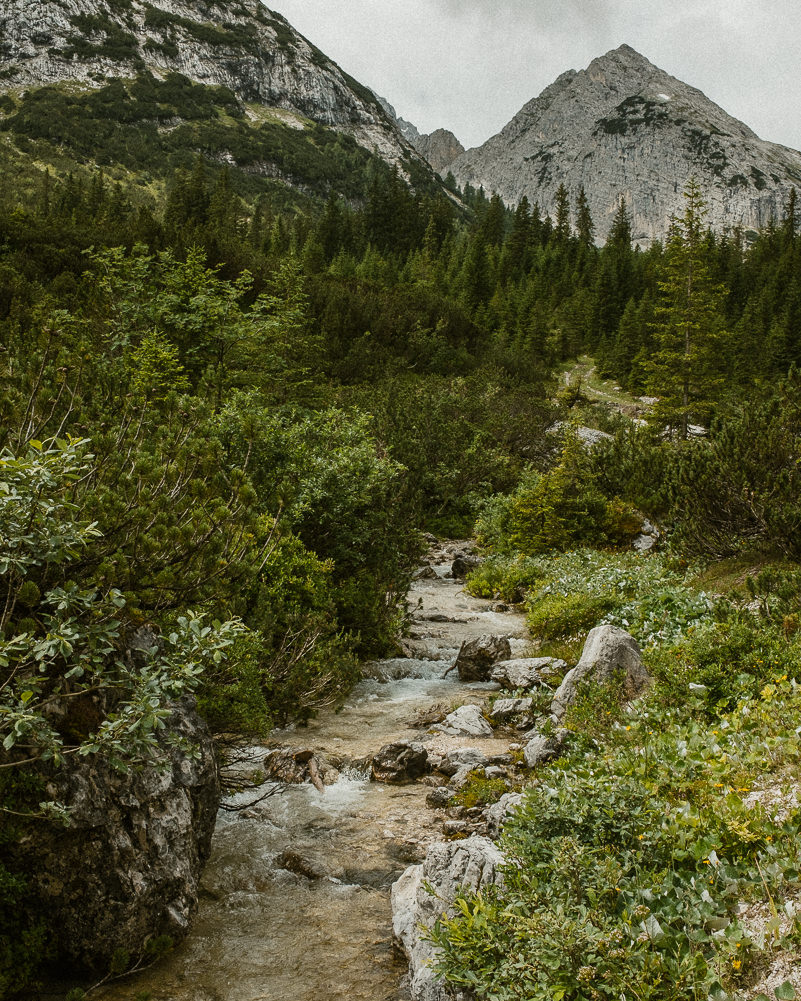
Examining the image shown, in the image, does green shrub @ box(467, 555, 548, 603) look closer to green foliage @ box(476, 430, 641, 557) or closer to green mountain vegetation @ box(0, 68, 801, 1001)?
green mountain vegetation @ box(0, 68, 801, 1001)

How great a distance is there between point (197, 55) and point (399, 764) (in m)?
184

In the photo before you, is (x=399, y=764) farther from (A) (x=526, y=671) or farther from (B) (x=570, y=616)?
(B) (x=570, y=616)

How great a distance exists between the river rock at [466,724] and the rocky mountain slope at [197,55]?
506 ft

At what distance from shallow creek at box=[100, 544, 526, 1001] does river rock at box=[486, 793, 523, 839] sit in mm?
642

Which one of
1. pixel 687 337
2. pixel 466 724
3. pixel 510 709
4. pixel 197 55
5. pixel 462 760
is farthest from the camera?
pixel 197 55

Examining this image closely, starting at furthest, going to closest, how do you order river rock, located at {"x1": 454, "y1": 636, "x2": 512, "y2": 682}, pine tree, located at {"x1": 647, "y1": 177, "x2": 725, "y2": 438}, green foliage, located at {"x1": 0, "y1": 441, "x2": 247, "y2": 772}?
pine tree, located at {"x1": 647, "y1": 177, "x2": 725, "y2": 438}
river rock, located at {"x1": 454, "y1": 636, "x2": 512, "y2": 682}
green foliage, located at {"x1": 0, "y1": 441, "x2": 247, "y2": 772}

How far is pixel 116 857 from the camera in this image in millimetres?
4047

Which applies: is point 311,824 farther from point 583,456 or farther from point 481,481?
point 481,481

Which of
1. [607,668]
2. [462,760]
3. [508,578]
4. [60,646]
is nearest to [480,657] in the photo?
[607,668]

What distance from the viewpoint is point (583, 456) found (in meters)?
19.1

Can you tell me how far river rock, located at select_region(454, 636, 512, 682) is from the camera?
10562 mm

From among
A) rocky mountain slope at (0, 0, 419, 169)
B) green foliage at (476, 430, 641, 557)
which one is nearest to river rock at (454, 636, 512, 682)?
green foliage at (476, 430, 641, 557)

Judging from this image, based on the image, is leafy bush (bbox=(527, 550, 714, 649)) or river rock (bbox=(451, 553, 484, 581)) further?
river rock (bbox=(451, 553, 484, 581))

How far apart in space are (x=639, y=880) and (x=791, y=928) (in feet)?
2.54
